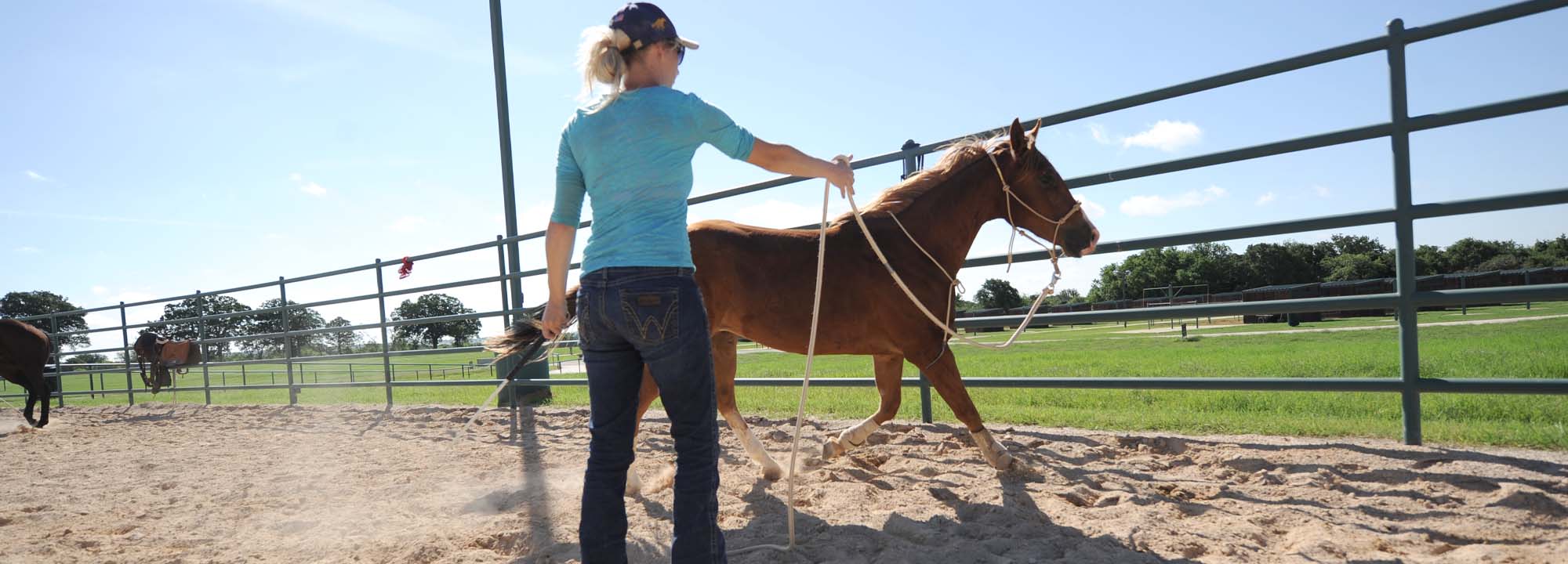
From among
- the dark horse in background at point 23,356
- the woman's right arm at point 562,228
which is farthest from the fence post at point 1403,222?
the dark horse in background at point 23,356

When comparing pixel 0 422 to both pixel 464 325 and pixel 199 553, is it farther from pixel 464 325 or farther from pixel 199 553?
pixel 199 553

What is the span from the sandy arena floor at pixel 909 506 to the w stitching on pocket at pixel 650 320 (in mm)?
1043

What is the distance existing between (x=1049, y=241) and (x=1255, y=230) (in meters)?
1.01

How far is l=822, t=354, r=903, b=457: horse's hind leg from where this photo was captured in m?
3.78

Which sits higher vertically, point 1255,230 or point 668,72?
point 668,72

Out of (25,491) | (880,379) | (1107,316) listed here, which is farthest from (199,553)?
(1107,316)

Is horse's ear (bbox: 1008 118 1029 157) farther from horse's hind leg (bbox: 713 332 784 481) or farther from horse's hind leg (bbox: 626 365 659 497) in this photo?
horse's hind leg (bbox: 626 365 659 497)

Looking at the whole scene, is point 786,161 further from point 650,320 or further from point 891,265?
point 891,265

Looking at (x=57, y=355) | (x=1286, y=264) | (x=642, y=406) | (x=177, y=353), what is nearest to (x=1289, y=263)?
(x=1286, y=264)

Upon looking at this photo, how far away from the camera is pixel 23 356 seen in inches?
390

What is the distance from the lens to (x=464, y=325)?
10.1 meters

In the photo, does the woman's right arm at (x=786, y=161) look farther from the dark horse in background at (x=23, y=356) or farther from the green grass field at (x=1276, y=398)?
the dark horse in background at (x=23, y=356)

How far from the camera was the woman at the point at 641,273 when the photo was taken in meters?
1.87

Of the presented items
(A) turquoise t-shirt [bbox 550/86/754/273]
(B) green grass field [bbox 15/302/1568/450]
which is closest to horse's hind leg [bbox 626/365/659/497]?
(A) turquoise t-shirt [bbox 550/86/754/273]
